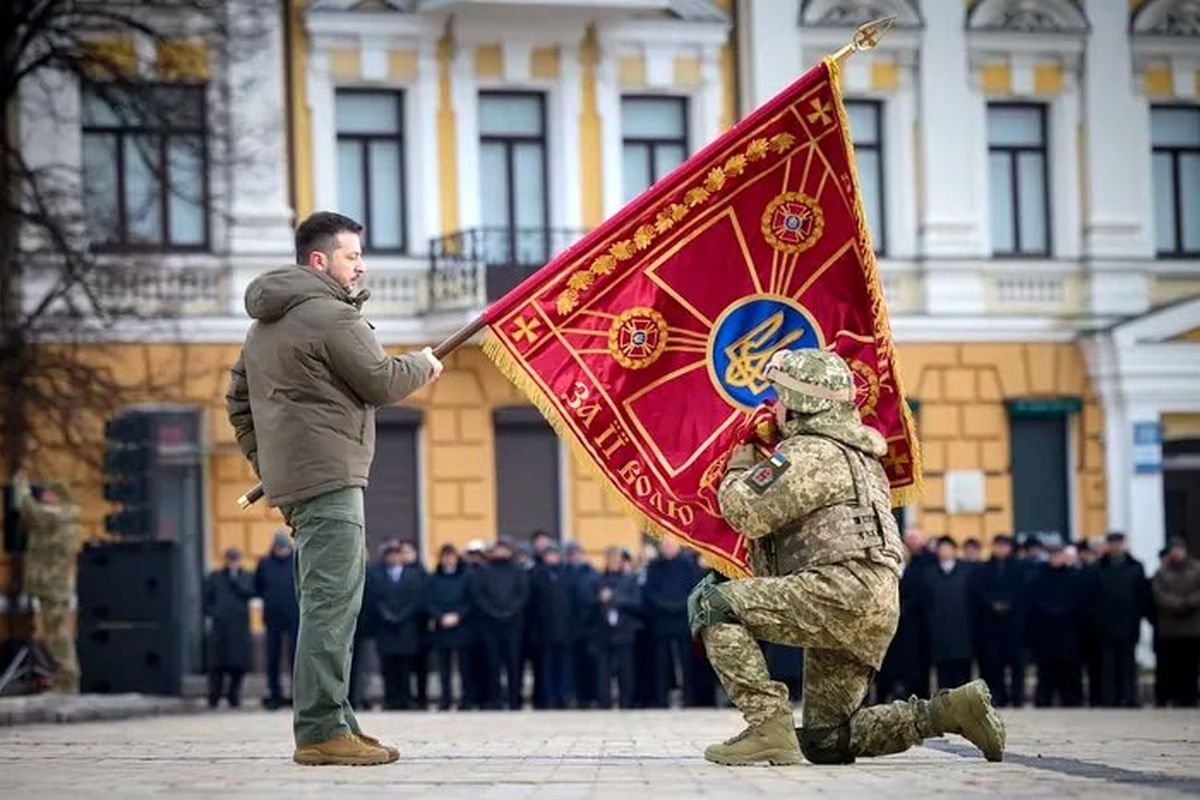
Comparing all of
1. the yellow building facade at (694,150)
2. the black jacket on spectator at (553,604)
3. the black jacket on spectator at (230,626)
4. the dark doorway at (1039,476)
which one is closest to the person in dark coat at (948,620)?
the black jacket on spectator at (553,604)

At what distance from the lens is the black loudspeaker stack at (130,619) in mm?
24703

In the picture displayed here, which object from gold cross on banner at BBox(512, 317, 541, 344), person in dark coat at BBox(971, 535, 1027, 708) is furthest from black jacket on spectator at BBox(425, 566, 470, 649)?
gold cross on banner at BBox(512, 317, 541, 344)

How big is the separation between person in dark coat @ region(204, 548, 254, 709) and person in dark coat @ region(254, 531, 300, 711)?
25 centimetres

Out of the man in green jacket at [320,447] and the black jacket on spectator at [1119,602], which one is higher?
the man in green jacket at [320,447]

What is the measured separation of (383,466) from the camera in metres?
32.4

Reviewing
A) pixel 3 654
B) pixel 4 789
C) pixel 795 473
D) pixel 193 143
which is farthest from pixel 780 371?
pixel 193 143

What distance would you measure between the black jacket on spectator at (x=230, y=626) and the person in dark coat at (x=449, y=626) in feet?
6.05

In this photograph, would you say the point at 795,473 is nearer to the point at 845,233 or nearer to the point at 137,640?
the point at 845,233

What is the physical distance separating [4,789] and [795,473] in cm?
329

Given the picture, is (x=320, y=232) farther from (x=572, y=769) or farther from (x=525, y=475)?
(x=525, y=475)

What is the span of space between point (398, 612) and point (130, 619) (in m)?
2.60

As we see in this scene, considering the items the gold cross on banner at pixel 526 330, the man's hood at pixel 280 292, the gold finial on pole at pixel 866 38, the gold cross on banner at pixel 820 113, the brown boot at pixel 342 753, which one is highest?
the gold finial on pole at pixel 866 38

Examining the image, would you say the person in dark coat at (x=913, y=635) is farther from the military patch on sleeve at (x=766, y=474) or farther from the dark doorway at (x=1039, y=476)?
the military patch on sleeve at (x=766, y=474)

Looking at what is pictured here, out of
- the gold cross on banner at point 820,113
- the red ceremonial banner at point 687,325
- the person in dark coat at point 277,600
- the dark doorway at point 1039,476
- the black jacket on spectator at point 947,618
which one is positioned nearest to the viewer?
the red ceremonial banner at point 687,325
